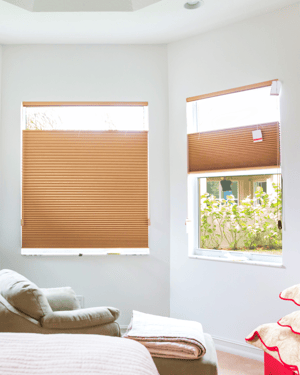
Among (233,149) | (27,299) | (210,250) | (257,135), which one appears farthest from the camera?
(210,250)

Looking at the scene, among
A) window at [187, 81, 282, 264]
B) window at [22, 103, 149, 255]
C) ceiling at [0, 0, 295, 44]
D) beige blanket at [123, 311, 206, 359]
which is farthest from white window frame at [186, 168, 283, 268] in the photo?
ceiling at [0, 0, 295, 44]

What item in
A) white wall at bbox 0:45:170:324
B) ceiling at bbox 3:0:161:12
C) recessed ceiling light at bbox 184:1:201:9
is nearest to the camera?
ceiling at bbox 3:0:161:12

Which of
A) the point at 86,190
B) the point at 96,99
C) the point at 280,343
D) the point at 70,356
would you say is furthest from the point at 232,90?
the point at 70,356

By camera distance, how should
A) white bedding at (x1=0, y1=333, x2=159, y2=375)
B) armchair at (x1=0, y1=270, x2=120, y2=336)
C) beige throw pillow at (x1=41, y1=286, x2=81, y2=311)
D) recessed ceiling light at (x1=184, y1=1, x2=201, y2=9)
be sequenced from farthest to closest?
recessed ceiling light at (x1=184, y1=1, x2=201, y2=9)
beige throw pillow at (x1=41, y1=286, x2=81, y2=311)
armchair at (x1=0, y1=270, x2=120, y2=336)
white bedding at (x1=0, y1=333, x2=159, y2=375)

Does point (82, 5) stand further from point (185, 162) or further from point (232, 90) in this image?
point (185, 162)

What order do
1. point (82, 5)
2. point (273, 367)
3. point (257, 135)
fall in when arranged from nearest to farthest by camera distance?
1. point (273, 367)
2. point (82, 5)
3. point (257, 135)

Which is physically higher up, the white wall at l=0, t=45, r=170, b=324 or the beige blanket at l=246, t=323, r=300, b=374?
the white wall at l=0, t=45, r=170, b=324

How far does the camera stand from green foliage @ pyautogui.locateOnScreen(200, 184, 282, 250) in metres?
3.03

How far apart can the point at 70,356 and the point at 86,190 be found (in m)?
2.35

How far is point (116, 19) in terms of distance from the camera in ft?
9.98

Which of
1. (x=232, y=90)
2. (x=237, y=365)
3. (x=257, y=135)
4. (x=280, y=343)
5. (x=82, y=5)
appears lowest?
(x=237, y=365)

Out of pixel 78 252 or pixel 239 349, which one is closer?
pixel 239 349

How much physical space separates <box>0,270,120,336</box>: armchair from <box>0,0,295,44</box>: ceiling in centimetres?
210

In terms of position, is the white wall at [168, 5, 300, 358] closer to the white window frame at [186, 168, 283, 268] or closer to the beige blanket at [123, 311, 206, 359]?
the white window frame at [186, 168, 283, 268]
